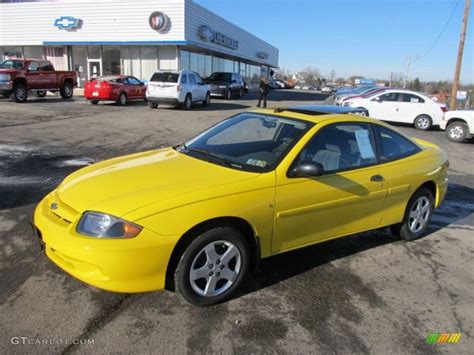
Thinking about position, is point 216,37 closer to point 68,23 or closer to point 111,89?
point 68,23

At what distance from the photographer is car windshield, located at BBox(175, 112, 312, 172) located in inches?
153

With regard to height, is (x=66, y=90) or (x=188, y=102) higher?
(x=66, y=90)

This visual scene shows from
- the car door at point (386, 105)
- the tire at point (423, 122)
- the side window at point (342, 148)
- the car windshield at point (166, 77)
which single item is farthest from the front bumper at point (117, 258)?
the car windshield at point (166, 77)

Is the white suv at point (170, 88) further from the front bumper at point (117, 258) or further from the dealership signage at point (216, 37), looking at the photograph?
the front bumper at point (117, 258)

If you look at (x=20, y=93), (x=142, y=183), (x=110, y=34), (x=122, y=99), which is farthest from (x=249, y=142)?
(x=110, y=34)

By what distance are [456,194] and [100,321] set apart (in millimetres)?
6525

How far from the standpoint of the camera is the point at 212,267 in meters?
3.40

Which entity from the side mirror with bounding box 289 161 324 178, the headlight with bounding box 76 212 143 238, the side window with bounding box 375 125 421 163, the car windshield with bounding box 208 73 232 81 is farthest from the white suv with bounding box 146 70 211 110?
the headlight with bounding box 76 212 143 238

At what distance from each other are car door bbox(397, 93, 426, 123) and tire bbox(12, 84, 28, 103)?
17263 mm

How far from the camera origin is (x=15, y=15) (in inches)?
1331

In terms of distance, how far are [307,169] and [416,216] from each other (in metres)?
2.19

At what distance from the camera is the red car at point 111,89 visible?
20812 mm

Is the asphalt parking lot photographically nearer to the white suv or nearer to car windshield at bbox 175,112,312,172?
car windshield at bbox 175,112,312,172

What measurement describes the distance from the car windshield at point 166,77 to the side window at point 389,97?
9.22 m
